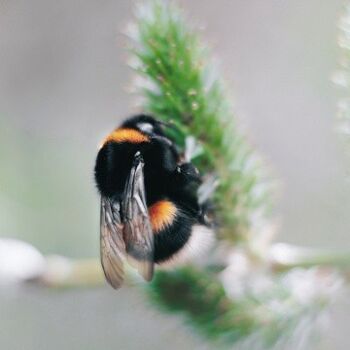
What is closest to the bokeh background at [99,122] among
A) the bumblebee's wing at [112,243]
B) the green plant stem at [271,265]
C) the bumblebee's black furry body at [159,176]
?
the green plant stem at [271,265]

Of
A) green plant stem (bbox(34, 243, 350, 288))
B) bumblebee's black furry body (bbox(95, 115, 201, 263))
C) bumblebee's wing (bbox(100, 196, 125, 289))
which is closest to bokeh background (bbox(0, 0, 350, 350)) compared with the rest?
green plant stem (bbox(34, 243, 350, 288))

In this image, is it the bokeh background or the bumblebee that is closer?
the bumblebee

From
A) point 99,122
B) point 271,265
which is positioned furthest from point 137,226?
point 99,122

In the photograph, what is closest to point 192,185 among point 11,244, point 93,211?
point 11,244

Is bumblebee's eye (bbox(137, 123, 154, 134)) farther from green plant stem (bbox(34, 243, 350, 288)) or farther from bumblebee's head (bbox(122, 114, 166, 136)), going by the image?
green plant stem (bbox(34, 243, 350, 288))

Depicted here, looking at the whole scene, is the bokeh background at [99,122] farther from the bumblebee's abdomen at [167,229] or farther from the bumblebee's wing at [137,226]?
the bumblebee's wing at [137,226]

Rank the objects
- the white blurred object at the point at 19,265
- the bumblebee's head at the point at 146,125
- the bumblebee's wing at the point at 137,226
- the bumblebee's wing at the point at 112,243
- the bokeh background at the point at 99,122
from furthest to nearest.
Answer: the bokeh background at the point at 99,122 → the white blurred object at the point at 19,265 → the bumblebee's head at the point at 146,125 → the bumblebee's wing at the point at 112,243 → the bumblebee's wing at the point at 137,226

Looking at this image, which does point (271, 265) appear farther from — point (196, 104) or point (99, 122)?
point (99, 122)

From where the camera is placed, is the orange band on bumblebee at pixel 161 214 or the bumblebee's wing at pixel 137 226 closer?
the bumblebee's wing at pixel 137 226
